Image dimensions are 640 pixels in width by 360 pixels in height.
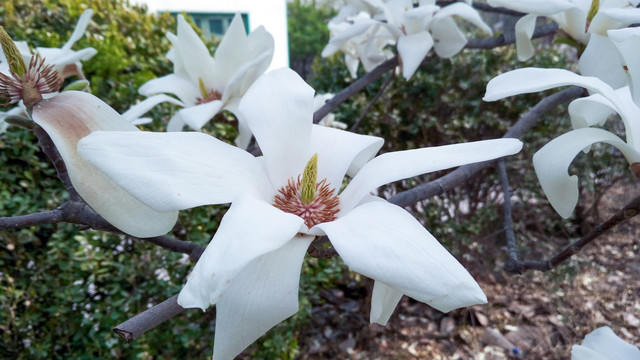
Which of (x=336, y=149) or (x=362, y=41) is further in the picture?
(x=362, y=41)

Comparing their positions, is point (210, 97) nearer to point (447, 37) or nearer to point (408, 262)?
point (447, 37)

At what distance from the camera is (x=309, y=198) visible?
47 centimetres

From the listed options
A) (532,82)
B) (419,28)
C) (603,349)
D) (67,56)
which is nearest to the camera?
(532,82)

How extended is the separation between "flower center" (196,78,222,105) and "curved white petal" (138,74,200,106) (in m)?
0.01

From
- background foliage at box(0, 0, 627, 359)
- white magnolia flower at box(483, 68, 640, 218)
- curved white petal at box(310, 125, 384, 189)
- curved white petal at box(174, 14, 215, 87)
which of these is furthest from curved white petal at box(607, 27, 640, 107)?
background foliage at box(0, 0, 627, 359)

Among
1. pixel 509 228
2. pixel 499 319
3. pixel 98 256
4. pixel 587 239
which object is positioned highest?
pixel 587 239

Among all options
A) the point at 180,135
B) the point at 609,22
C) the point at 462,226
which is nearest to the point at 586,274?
the point at 462,226

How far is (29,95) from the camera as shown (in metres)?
0.44

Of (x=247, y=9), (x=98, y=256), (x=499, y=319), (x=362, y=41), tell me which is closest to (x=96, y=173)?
(x=362, y=41)

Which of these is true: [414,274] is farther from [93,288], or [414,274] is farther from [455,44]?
[93,288]

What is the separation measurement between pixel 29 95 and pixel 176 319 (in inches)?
53.2

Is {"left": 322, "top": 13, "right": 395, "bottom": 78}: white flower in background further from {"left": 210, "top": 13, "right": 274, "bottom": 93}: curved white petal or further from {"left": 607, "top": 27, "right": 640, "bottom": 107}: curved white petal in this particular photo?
{"left": 607, "top": 27, "right": 640, "bottom": 107}: curved white petal

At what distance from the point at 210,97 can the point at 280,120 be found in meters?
0.47

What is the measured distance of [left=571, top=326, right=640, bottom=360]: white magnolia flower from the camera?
538 mm
